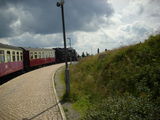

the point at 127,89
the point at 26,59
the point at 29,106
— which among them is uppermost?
the point at 26,59

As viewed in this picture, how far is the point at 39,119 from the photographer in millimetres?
8289

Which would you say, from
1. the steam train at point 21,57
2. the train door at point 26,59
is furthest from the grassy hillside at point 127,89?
the train door at point 26,59

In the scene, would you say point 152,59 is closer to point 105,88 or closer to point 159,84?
point 159,84

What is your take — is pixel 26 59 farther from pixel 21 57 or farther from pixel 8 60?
pixel 8 60

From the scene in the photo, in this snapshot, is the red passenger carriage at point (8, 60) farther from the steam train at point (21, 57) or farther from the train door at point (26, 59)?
the train door at point (26, 59)

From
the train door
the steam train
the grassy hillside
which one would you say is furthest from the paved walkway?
the train door

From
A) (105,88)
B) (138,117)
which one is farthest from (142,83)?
(138,117)

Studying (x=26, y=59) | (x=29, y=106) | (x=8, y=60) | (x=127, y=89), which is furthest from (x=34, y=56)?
(x=127, y=89)

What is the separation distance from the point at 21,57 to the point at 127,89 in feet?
62.6

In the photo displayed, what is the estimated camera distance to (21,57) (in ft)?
86.9

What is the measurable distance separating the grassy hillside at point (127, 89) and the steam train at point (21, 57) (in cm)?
788

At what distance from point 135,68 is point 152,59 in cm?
97

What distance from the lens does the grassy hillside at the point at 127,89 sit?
6.31 meters

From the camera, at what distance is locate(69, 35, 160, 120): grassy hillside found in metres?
6.31
